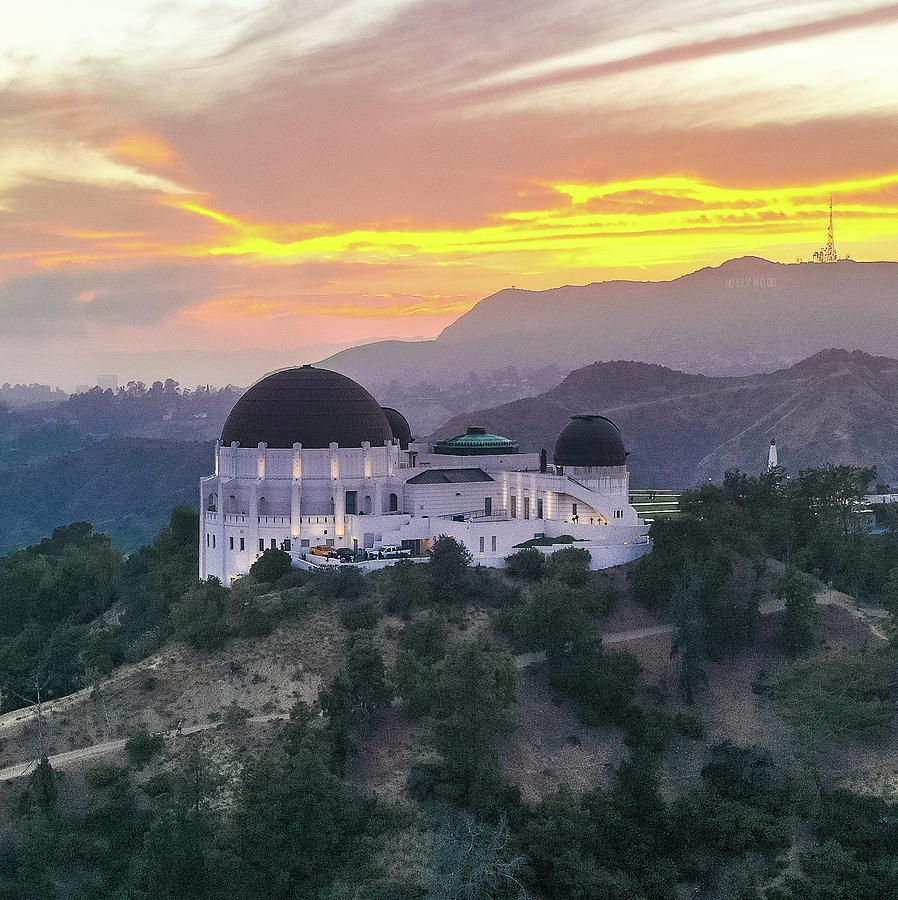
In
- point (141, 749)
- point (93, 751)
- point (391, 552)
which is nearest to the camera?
point (141, 749)

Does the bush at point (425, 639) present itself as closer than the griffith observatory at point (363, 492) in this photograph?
Yes

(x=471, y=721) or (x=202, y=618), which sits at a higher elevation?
(x=202, y=618)

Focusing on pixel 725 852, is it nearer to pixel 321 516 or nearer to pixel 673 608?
pixel 673 608

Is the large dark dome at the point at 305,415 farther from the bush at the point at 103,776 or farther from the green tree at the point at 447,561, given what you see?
the bush at the point at 103,776

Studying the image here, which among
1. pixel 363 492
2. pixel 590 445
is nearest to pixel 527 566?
pixel 590 445

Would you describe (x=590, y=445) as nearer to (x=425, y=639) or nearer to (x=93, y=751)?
(x=425, y=639)

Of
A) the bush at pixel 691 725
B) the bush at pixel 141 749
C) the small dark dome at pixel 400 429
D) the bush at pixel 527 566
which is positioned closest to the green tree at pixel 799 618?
the bush at pixel 691 725
